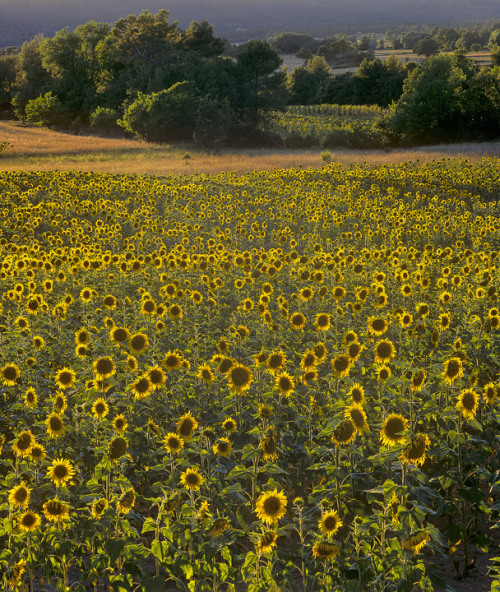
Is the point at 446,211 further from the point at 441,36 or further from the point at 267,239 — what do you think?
the point at 441,36

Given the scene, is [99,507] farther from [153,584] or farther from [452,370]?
[452,370]

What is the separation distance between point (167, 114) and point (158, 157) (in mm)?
12329

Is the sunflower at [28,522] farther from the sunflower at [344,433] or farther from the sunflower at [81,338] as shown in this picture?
the sunflower at [81,338]

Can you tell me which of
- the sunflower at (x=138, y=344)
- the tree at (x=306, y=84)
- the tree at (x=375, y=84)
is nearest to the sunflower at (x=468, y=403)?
the sunflower at (x=138, y=344)

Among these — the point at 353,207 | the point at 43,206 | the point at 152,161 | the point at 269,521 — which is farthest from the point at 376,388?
the point at 152,161

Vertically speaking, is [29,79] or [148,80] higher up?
[29,79]

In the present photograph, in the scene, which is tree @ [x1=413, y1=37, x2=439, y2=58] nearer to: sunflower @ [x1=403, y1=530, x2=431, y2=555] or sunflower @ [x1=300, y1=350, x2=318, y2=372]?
sunflower @ [x1=300, y1=350, x2=318, y2=372]

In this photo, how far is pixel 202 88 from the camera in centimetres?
4988

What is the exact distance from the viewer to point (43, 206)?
16281 mm

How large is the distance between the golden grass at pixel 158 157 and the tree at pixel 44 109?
20.9 metres

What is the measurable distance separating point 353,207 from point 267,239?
2.77 meters

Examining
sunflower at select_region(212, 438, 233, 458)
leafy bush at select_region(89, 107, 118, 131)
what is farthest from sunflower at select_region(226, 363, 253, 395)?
leafy bush at select_region(89, 107, 118, 131)

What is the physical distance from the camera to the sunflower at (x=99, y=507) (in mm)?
3645

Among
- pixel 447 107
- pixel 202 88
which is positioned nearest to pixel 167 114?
A: pixel 202 88
